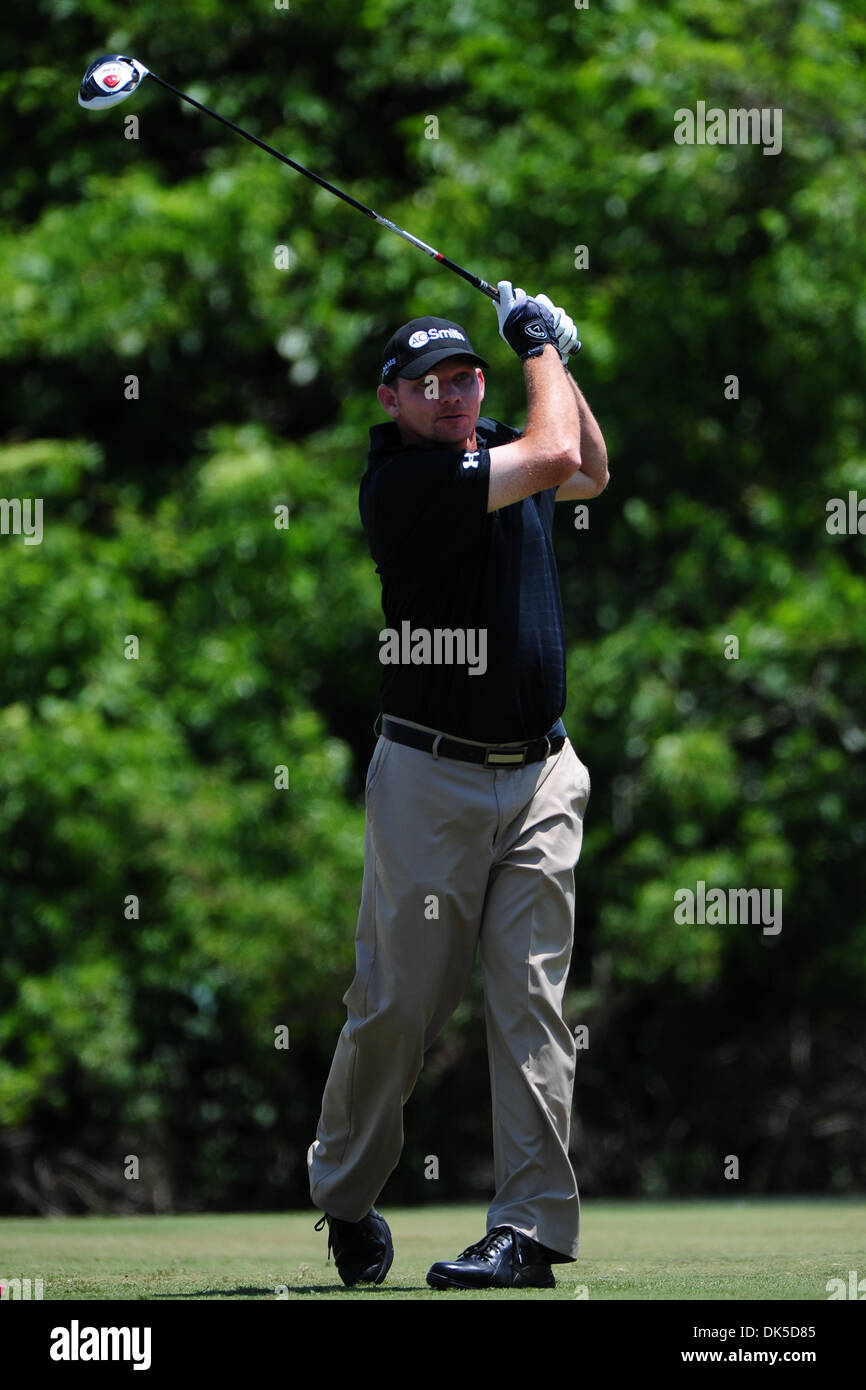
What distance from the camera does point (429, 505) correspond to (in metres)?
4.27

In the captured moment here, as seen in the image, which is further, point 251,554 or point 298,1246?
point 251,554

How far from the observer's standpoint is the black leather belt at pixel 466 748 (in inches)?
173

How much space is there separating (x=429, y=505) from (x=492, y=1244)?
Answer: 5.39ft

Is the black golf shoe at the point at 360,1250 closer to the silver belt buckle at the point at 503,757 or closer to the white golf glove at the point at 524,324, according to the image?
the silver belt buckle at the point at 503,757

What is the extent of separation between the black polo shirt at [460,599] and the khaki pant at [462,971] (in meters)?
0.14

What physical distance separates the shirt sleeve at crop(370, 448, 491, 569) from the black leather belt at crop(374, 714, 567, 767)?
0.39 metres

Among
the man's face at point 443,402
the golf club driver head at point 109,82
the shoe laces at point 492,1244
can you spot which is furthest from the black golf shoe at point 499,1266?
the golf club driver head at point 109,82

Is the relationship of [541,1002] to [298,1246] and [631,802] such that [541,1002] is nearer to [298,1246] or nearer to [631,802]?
[298,1246]

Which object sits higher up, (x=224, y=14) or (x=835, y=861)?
(x=224, y=14)

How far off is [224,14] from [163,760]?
4.60m

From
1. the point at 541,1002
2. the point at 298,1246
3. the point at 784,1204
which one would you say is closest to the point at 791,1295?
the point at 541,1002

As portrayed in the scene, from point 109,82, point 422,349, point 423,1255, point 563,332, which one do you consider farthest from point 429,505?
point 423,1255

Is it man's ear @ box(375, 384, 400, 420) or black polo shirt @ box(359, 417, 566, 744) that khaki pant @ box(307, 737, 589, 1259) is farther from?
man's ear @ box(375, 384, 400, 420)

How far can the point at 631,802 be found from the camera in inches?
388
